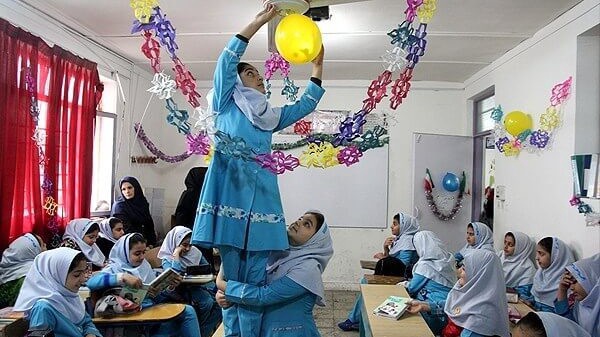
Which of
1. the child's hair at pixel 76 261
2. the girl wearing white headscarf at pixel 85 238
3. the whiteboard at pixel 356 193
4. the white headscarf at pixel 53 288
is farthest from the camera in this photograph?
the whiteboard at pixel 356 193

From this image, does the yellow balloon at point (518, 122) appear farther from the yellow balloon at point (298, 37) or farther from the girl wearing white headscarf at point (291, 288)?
the yellow balloon at point (298, 37)

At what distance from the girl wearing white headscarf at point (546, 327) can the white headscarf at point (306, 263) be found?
0.76m

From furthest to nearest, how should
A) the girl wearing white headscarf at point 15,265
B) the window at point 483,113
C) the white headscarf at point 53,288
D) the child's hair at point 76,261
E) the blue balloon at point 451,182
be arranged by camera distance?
the blue balloon at point 451,182, the window at point 483,113, the girl wearing white headscarf at point 15,265, the child's hair at point 76,261, the white headscarf at point 53,288

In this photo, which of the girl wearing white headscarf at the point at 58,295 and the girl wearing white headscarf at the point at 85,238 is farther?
the girl wearing white headscarf at the point at 85,238

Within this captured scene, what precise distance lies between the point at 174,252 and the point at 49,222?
3.57ft

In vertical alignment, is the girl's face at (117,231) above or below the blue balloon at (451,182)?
below

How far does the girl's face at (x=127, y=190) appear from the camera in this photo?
5.48m

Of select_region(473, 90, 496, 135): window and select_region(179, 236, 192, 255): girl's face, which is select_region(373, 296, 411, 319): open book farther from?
select_region(473, 90, 496, 135): window

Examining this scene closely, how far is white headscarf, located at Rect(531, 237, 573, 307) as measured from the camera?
3.64 m

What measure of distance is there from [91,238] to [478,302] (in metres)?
3.27

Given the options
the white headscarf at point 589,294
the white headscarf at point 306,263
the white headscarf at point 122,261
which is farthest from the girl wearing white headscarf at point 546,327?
the white headscarf at point 122,261

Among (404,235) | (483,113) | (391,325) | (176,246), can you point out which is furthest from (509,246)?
(176,246)

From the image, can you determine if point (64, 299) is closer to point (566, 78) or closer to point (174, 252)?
point (174, 252)

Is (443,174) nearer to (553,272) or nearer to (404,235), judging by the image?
(404,235)
